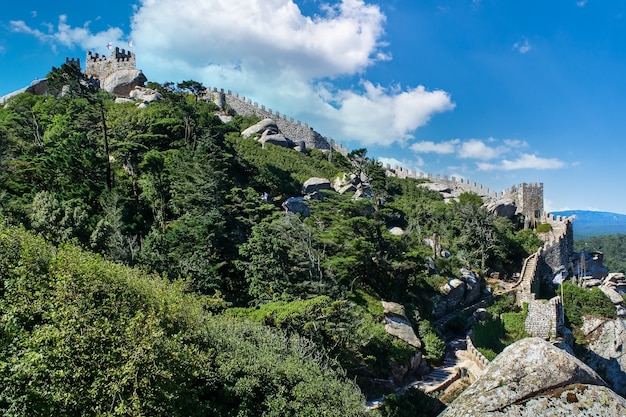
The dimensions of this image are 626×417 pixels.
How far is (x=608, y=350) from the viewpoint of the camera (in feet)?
89.6

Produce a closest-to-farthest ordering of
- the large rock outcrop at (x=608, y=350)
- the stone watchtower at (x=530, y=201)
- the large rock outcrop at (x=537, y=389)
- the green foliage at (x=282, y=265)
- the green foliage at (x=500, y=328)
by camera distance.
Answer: the large rock outcrop at (x=537, y=389), the green foliage at (x=282, y=265), the green foliage at (x=500, y=328), the large rock outcrop at (x=608, y=350), the stone watchtower at (x=530, y=201)

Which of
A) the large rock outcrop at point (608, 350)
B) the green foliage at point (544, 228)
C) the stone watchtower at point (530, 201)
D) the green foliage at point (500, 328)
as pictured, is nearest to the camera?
the green foliage at point (500, 328)

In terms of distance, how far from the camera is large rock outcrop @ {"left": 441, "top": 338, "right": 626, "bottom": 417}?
12.3 feet

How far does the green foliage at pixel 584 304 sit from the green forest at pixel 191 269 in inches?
212

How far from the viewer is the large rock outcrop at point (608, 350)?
2666cm

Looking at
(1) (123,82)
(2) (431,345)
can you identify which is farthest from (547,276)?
(1) (123,82)

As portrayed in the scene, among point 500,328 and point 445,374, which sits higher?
point 500,328

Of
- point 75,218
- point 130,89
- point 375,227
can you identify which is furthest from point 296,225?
point 130,89

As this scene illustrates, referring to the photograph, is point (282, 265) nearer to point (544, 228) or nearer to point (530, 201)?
point (544, 228)

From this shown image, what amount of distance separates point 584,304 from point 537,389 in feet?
106

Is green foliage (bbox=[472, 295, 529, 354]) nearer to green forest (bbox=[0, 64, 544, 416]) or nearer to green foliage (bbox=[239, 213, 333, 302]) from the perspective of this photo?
green forest (bbox=[0, 64, 544, 416])

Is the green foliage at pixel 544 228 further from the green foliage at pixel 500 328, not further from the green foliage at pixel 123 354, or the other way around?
the green foliage at pixel 123 354

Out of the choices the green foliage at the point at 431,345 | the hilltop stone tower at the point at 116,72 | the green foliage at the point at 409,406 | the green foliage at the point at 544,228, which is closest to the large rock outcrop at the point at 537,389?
the green foliage at the point at 409,406

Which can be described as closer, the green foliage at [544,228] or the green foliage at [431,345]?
the green foliage at [431,345]
